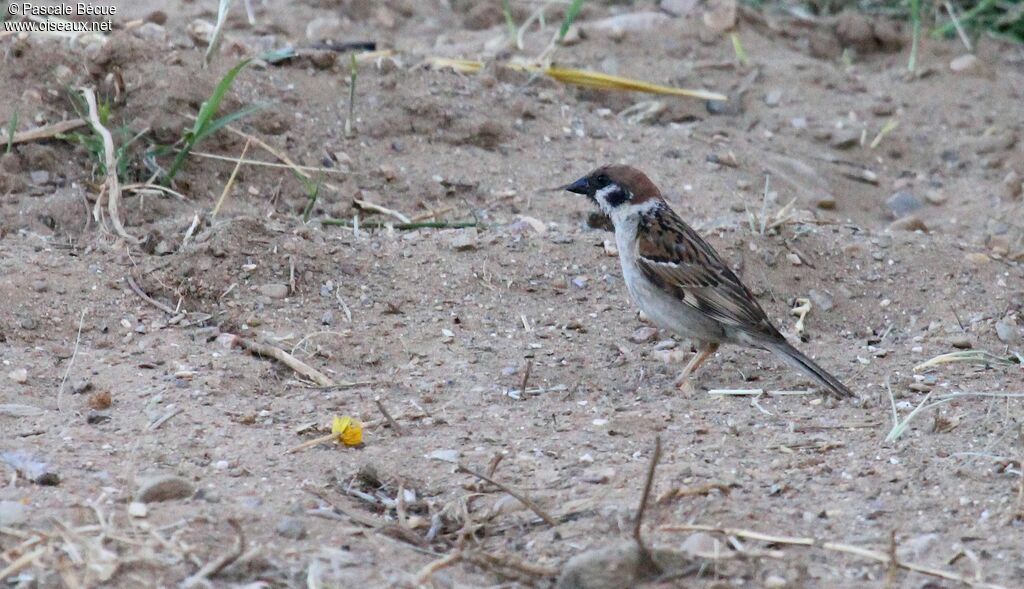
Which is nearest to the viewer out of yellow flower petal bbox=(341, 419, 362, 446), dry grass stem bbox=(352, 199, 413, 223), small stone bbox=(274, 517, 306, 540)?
small stone bbox=(274, 517, 306, 540)

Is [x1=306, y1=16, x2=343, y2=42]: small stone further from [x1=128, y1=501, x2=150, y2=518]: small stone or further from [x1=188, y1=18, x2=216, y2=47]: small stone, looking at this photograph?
[x1=128, y1=501, x2=150, y2=518]: small stone

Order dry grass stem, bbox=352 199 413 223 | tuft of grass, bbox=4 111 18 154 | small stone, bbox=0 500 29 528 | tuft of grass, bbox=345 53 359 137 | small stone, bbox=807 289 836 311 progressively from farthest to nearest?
tuft of grass, bbox=345 53 359 137
dry grass stem, bbox=352 199 413 223
small stone, bbox=807 289 836 311
tuft of grass, bbox=4 111 18 154
small stone, bbox=0 500 29 528

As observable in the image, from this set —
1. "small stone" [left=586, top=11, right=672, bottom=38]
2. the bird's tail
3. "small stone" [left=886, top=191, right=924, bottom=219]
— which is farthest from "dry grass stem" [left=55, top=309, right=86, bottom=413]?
"small stone" [left=586, top=11, right=672, bottom=38]

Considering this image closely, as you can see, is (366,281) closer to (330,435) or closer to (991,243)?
(330,435)

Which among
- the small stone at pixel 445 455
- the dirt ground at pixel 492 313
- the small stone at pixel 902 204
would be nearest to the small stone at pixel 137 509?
the dirt ground at pixel 492 313

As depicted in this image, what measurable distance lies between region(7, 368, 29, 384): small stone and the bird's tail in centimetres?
253

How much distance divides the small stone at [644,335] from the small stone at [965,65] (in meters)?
3.69

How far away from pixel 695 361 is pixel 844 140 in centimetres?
274

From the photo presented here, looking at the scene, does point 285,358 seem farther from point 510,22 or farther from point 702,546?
point 510,22

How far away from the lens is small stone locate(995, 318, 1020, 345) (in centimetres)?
548

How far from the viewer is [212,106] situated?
577 cm

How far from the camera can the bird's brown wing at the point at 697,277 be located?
210 inches

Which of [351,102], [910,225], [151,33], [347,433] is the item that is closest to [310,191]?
[351,102]

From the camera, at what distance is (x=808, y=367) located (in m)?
5.01
